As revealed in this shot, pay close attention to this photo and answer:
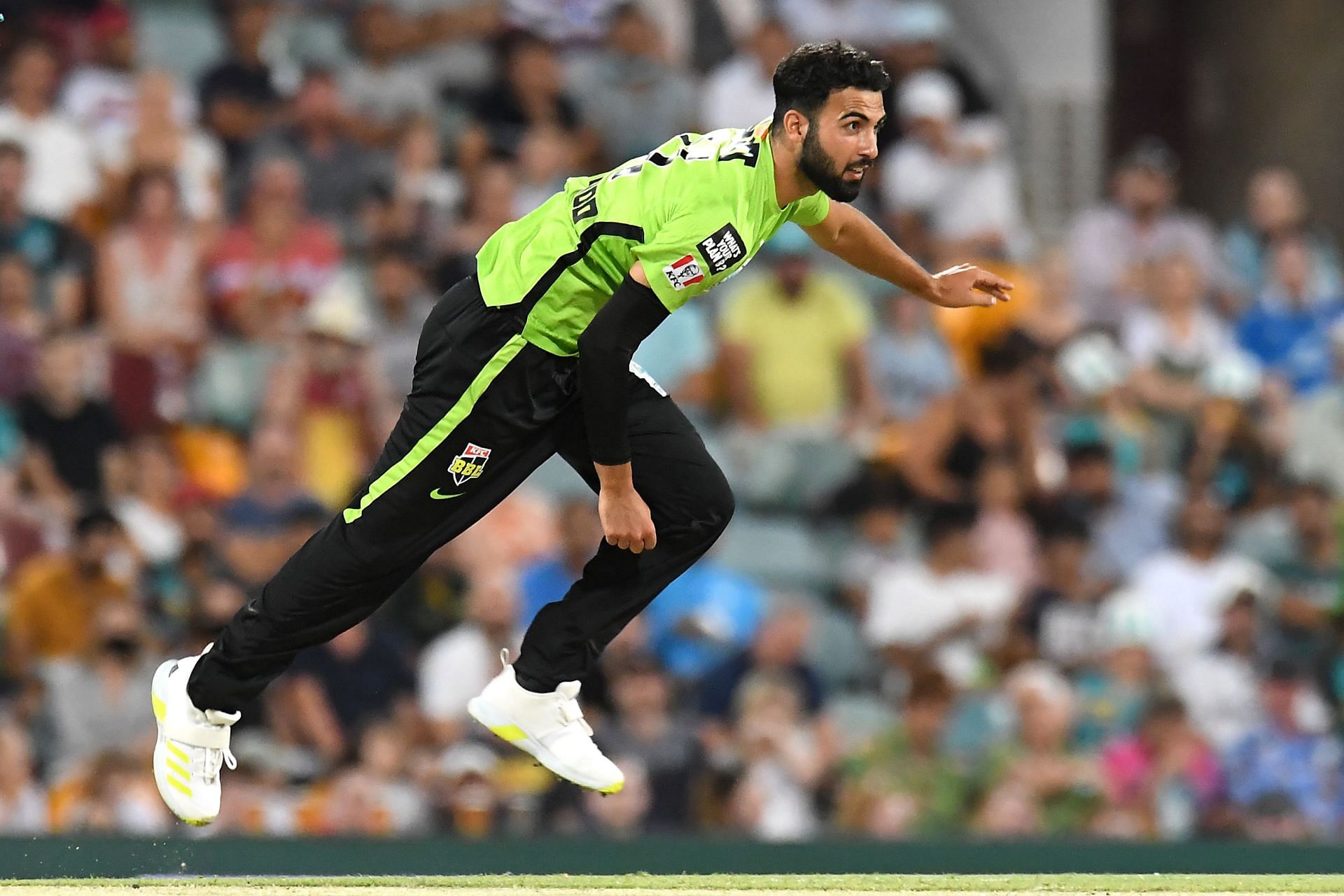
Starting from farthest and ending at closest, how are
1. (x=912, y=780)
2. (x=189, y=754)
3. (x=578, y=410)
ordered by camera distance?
1. (x=912, y=780)
2. (x=189, y=754)
3. (x=578, y=410)

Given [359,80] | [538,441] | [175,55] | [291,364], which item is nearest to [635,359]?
[291,364]

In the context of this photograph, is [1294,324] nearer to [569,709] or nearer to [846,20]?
[846,20]

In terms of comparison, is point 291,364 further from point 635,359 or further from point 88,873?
point 88,873

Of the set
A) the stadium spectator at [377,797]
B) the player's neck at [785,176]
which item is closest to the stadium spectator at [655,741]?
the stadium spectator at [377,797]

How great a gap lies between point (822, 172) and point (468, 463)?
116cm

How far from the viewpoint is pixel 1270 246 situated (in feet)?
33.4

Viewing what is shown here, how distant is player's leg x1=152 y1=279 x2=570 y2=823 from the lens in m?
5.21

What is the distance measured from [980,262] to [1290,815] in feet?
9.58

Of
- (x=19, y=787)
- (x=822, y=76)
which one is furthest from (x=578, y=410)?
(x=19, y=787)

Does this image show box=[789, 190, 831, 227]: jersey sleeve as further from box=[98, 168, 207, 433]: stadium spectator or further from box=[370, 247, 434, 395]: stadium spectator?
box=[98, 168, 207, 433]: stadium spectator

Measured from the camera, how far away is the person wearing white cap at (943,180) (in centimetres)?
1002

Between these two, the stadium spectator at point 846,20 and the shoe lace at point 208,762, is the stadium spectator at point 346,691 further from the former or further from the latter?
the stadium spectator at point 846,20

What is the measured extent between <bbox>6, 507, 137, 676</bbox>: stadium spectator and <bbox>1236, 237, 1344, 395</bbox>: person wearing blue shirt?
5.31 meters

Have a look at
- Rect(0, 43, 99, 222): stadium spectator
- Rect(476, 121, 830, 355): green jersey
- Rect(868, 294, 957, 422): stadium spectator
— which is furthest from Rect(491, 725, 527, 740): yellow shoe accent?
Rect(0, 43, 99, 222): stadium spectator
